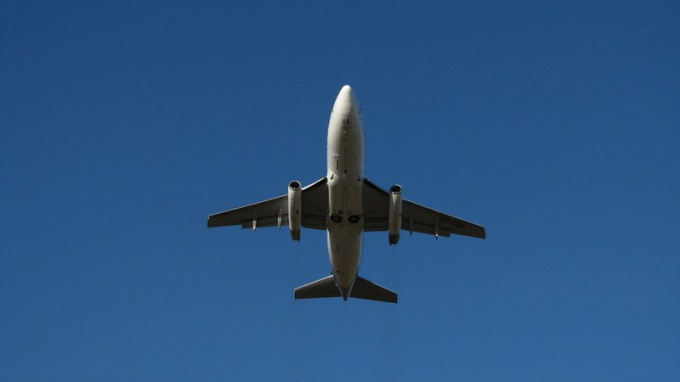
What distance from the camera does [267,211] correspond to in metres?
58.8

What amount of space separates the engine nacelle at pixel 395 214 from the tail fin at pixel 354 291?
526cm

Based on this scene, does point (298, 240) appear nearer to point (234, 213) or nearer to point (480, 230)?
point (234, 213)

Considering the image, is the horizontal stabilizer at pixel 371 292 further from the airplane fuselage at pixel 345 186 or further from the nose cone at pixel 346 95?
the nose cone at pixel 346 95

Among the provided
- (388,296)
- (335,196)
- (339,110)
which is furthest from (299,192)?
(388,296)

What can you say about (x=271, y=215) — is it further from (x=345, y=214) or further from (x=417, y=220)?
(x=417, y=220)

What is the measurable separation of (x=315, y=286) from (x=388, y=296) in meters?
4.37

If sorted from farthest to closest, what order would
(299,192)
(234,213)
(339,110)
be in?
(234,213), (299,192), (339,110)

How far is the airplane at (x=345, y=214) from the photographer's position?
51969 mm

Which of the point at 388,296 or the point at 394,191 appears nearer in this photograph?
the point at 394,191

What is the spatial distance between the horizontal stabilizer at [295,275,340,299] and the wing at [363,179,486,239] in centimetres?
446

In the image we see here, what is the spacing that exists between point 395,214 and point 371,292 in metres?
7.76

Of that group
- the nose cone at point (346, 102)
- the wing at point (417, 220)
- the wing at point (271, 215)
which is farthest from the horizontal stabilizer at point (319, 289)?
the nose cone at point (346, 102)

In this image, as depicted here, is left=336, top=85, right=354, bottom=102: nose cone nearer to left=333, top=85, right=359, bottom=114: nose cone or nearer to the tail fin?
left=333, top=85, right=359, bottom=114: nose cone

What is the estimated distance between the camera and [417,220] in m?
59.7
